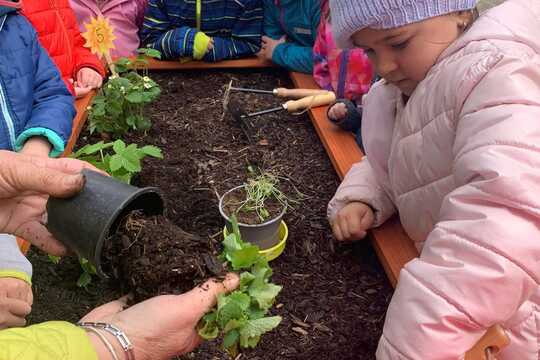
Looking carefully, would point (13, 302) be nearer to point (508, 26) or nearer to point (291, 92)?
point (508, 26)

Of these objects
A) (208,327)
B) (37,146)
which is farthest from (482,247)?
(37,146)

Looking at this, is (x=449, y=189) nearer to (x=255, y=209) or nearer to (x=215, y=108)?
(x=255, y=209)

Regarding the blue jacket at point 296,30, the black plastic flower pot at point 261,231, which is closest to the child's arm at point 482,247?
the black plastic flower pot at point 261,231

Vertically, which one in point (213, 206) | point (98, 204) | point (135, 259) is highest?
point (98, 204)

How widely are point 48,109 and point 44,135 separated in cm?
13

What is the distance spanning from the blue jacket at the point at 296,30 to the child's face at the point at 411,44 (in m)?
1.65

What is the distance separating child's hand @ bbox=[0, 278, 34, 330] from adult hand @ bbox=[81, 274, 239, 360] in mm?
353

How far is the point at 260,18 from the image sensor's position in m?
3.51

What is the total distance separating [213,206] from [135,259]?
3.04 feet

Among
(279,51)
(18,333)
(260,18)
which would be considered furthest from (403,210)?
(260,18)

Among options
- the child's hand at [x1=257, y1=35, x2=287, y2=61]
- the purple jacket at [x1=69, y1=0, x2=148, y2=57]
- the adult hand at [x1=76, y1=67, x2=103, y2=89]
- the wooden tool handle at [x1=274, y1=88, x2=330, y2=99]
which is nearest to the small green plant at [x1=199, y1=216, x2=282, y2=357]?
the wooden tool handle at [x1=274, y1=88, x2=330, y2=99]

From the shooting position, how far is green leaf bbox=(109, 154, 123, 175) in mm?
1992

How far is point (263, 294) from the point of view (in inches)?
54.6

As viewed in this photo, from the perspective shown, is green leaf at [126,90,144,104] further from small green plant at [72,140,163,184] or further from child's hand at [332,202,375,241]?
child's hand at [332,202,375,241]
